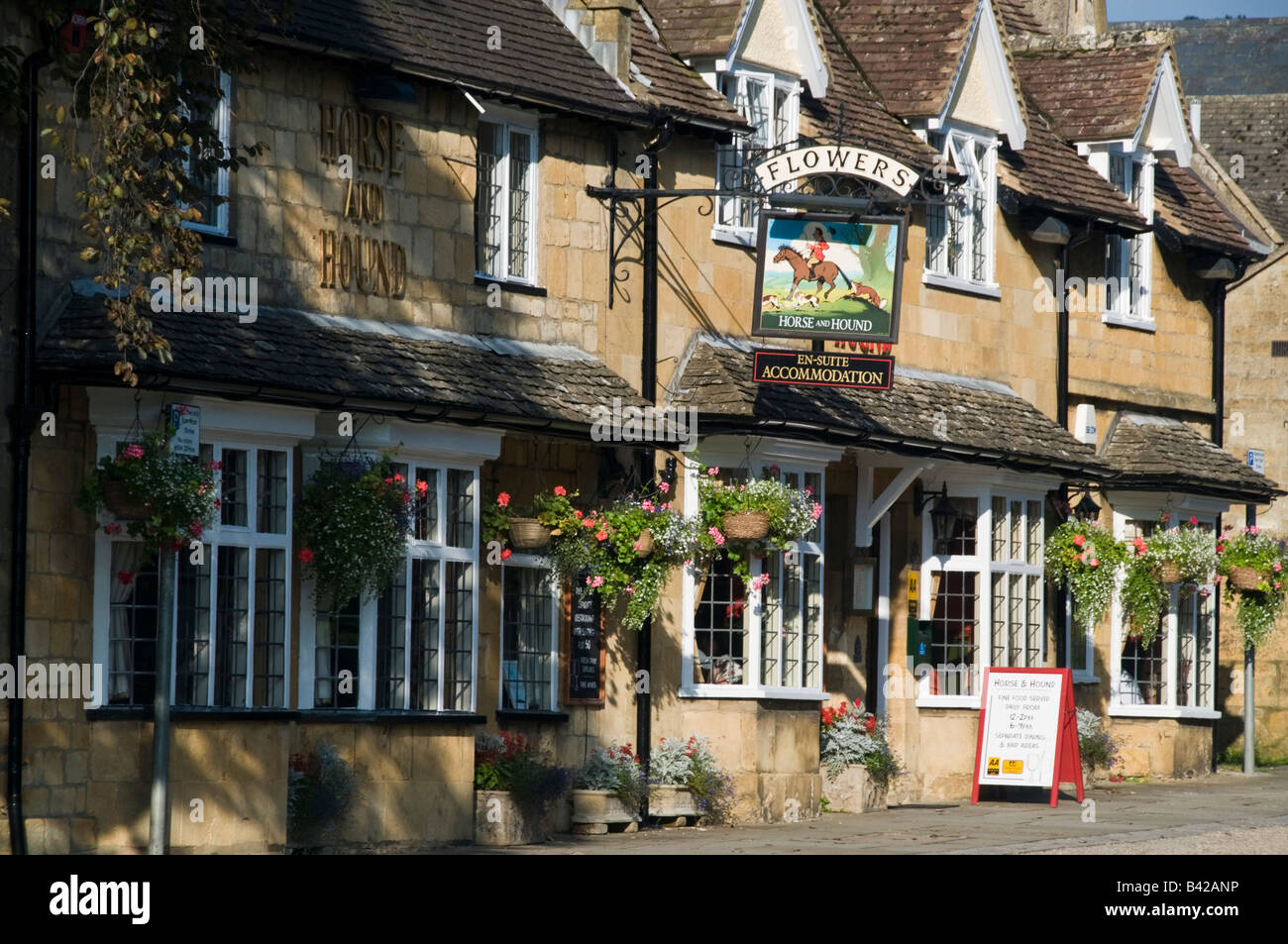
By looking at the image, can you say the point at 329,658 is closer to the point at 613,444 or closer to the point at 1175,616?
the point at 613,444

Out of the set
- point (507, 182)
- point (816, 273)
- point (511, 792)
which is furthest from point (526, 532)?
point (816, 273)

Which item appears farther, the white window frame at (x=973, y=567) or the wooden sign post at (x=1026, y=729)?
the white window frame at (x=973, y=567)

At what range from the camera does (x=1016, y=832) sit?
63.5ft

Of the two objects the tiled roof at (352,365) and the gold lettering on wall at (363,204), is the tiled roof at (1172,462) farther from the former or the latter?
the gold lettering on wall at (363,204)

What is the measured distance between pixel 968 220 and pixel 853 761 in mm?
5895

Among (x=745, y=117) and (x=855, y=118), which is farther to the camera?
(x=855, y=118)

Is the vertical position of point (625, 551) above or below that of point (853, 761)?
above

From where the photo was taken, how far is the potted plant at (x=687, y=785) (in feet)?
66.1

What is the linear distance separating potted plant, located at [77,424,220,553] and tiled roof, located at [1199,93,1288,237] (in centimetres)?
2111

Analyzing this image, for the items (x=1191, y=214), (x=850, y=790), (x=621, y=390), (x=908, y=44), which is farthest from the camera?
(x=1191, y=214)

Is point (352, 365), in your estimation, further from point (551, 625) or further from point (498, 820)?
point (498, 820)

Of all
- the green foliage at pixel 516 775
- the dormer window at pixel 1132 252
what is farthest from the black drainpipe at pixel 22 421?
the dormer window at pixel 1132 252

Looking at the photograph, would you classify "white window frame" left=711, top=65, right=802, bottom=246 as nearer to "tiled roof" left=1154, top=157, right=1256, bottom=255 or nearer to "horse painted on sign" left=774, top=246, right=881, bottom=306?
"horse painted on sign" left=774, top=246, right=881, bottom=306

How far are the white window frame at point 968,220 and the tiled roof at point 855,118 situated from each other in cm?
→ 44
